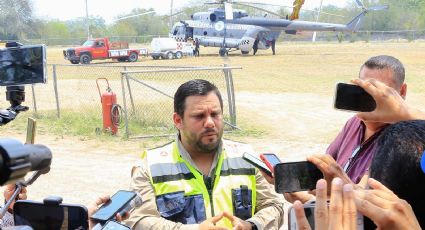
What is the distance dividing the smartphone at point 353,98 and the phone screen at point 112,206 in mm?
1002

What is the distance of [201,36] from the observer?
42438 millimetres

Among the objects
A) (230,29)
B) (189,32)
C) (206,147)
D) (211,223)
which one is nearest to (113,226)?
(211,223)

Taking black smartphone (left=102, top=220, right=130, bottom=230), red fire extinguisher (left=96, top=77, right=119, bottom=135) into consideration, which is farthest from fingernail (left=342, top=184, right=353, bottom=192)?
red fire extinguisher (left=96, top=77, right=119, bottom=135)

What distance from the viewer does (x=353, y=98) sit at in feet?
7.70

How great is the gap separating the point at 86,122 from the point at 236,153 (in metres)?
10.3

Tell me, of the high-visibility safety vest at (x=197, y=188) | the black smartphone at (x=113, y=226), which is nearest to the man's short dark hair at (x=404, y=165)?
the black smartphone at (x=113, y=226)

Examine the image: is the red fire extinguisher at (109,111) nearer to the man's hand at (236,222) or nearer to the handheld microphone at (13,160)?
the man's hand at (236,222)

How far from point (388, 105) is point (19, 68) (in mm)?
1788

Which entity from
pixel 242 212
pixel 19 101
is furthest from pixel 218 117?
pixel 19 101

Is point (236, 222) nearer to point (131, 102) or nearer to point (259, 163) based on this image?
point (259, 163)

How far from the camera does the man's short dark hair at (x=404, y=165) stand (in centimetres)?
156

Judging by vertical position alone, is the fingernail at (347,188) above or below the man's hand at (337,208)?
above

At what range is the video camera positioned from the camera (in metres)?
2.69

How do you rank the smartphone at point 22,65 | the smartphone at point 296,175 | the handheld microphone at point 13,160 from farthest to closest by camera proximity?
the smartphone at point 22,65 → the smartphone at point 296,175 → the handheld microphone at point 13,160
